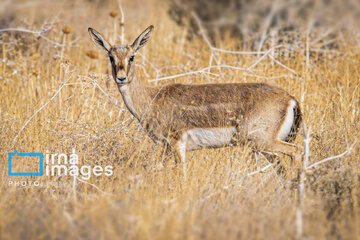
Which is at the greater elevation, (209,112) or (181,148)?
(209,112)

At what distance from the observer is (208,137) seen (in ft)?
18.5

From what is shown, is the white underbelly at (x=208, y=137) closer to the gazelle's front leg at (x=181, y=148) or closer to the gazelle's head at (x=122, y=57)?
the gazelle's front leg at (x=181, y=148)

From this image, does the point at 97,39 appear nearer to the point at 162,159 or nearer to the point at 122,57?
the point at 122,57

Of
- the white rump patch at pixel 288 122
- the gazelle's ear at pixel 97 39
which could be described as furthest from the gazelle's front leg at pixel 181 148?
the gazelle's ear at pixel 97 39

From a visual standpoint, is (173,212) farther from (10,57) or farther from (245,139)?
(10,57)

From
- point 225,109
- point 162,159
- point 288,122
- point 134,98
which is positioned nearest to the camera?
point 162,159

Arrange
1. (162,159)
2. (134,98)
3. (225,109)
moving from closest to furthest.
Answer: (162,159) < (225,109) < (134,98)

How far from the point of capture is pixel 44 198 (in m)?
4.60

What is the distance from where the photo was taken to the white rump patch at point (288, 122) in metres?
5.47

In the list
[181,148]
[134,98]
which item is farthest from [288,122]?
[134,98]

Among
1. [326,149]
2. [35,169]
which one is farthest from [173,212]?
[326,149]

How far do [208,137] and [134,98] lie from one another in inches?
39.0

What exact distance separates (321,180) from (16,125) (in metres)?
3.82

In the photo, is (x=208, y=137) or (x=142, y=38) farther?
(x=142, y=38)
